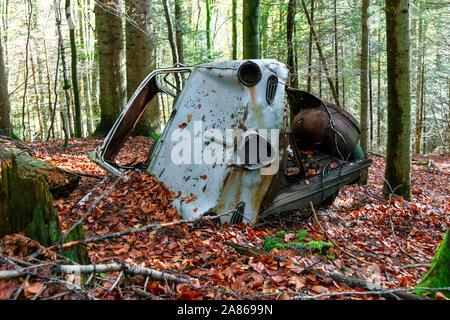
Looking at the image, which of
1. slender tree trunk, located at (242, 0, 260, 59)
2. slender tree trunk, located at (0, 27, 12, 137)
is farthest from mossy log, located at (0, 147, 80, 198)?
slender tree trunk, located at (0, 27, 12, 137)

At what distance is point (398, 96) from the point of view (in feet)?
19.9

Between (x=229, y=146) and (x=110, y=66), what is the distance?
27.6 ft

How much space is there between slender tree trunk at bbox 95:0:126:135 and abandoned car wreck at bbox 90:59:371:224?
650 centimetres

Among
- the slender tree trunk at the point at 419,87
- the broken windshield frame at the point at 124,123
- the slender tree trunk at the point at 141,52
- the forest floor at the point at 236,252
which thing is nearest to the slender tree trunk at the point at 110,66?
the slender tree trunk at the point at 141,52

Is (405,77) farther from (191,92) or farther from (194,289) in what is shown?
(194,289)

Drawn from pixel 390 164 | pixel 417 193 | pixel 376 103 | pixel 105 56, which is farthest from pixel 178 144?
pixel 376 103

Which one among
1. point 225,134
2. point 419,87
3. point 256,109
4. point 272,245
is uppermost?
point 419,87

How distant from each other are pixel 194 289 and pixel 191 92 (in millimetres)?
2888

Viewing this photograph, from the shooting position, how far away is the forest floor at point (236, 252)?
2127 mm

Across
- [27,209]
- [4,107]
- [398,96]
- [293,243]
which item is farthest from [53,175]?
[4,107]

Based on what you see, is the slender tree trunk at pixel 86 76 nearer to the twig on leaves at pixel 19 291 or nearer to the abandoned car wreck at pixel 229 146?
the abandoned car wreck at pixel 229 146

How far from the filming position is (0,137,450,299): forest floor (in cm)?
213

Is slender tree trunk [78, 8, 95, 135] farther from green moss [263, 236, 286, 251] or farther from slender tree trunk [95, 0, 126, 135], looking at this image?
green moss [263, 236, 286, 251]

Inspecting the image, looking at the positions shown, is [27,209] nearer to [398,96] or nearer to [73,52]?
[398,96]
